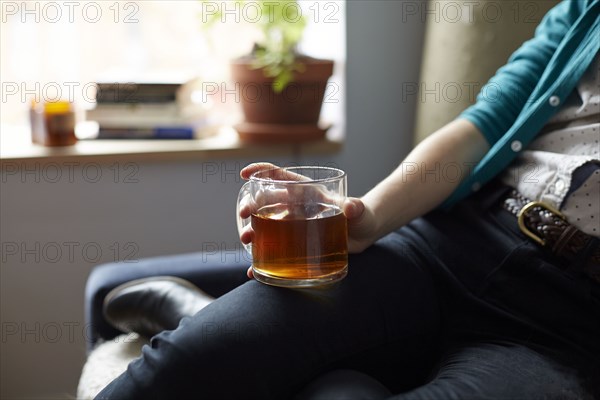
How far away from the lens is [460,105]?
5.41ft

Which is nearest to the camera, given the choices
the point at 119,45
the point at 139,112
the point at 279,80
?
the point at 279,80

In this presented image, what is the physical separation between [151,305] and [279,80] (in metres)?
0.72

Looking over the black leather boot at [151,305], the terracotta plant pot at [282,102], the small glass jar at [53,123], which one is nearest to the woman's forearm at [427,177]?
the black leather boot at [151,305]

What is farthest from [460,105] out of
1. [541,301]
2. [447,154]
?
[541,301]

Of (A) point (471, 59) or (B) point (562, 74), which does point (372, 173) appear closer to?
(A) point (471, 59)

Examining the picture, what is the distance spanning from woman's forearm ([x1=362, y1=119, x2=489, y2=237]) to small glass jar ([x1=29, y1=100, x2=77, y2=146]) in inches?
36.7

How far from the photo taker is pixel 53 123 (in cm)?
186

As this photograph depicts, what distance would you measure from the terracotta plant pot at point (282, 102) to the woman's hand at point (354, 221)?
0.74 metres

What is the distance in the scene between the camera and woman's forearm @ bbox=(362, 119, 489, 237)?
1.22m

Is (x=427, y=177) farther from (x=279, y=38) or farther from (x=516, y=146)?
(x=279, y=38)

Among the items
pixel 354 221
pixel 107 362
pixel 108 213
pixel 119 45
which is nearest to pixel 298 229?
pixel 354 221

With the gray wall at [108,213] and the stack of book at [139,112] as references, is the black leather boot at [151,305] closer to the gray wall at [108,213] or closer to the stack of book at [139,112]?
the gray wall at [108,213]

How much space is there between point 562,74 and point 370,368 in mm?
556

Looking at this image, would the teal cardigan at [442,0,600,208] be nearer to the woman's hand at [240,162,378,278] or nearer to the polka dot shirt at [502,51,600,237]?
the polka dot shirt at [502,51,600,237]
